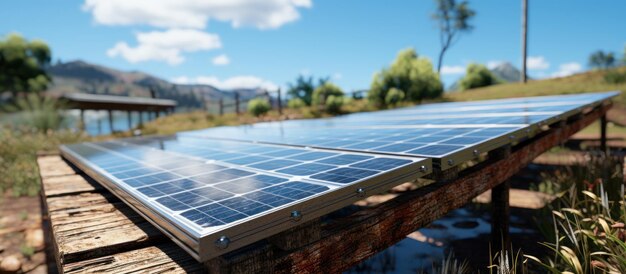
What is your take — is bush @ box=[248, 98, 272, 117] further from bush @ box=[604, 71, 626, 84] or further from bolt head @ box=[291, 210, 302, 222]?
bolt head @ box=[291, 210, 302, 222]

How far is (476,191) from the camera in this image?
324 centimetres

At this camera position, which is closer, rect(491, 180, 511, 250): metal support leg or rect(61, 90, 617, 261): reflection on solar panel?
rect(61, 90, 617, 261): reflection on solar panel

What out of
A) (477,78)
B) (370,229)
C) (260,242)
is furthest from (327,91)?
(260,242)

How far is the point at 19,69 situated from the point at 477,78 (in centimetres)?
6499

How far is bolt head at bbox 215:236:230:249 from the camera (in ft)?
4.84

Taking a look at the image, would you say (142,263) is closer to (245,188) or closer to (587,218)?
(245,188)

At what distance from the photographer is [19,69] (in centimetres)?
5350

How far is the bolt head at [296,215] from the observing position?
5.70 ft

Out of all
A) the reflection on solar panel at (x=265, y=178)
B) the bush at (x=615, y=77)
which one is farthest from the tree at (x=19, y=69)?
the bush at (x=615, y=77)

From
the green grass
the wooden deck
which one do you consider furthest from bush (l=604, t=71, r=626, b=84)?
the wooden deck

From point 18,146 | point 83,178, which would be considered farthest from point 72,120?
point 83,178

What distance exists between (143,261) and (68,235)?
2.44ft

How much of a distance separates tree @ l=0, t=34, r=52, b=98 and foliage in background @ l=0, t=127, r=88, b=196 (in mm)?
47779

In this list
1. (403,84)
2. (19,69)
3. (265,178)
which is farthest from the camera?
(19,69)
